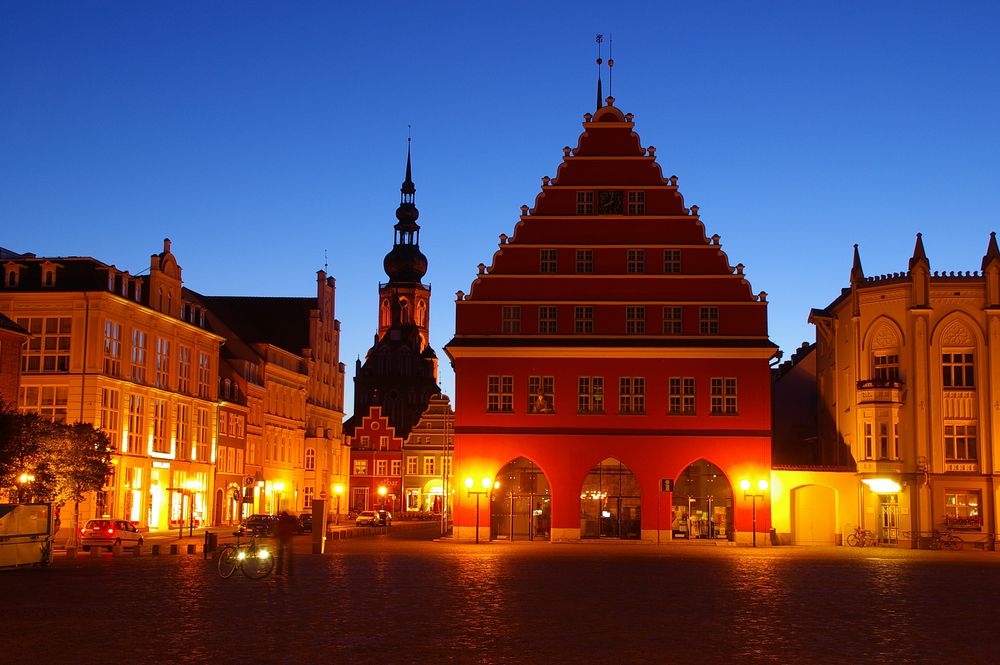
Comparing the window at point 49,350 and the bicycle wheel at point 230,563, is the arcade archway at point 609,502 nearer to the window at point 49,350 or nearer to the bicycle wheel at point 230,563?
the window at point 49,350

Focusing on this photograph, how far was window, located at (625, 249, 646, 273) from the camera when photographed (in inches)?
2493

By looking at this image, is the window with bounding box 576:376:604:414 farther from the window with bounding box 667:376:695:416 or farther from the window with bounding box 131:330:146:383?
the window with bounding box 131:330:146:383

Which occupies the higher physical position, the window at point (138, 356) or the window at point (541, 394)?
the window at point (138, 356)

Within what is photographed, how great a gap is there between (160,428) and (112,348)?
→ 8.07 meters

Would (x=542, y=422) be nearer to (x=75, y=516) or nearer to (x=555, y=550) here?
(x=555, y=550)

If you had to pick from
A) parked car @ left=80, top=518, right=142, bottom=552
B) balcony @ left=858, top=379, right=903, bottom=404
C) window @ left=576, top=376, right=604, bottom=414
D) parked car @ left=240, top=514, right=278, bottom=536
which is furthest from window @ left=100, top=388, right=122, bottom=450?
balcony @ left=858, top=379, right=903, bottom=404

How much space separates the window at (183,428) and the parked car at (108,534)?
23.4 metres

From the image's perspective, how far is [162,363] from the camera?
75125mm

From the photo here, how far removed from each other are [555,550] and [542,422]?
10944 millimetres

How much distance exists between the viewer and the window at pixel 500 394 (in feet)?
207

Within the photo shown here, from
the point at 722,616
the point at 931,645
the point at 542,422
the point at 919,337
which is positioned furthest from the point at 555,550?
the point at 931,645

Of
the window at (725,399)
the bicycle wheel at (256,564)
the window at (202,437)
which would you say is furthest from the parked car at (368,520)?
the bicycle wheel at (256,564)

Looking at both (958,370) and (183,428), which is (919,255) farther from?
(183,428)

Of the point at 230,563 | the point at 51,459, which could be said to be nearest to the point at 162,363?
the point at 51,459
